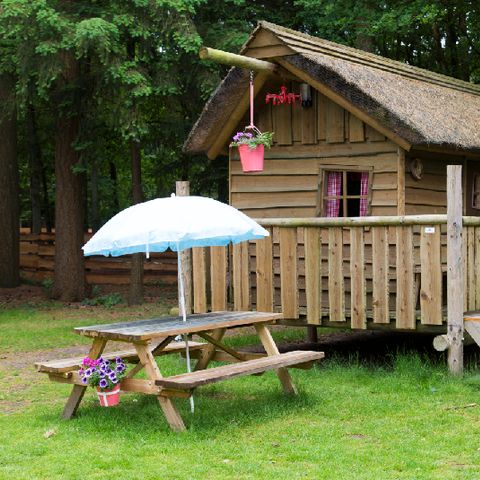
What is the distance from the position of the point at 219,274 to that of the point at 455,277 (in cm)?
333

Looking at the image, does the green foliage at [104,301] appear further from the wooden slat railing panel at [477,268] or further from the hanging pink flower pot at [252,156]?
the wooden slat railing panel at [477,268]

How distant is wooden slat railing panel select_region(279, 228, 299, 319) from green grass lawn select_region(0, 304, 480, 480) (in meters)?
0.88

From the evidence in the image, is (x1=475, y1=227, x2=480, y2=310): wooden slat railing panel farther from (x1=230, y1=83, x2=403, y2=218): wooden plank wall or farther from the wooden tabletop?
the wooden tabletop

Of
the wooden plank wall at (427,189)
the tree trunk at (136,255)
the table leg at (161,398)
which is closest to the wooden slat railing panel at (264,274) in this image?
the wooden plank wall at (427,189)

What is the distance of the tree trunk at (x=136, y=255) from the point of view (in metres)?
18.8

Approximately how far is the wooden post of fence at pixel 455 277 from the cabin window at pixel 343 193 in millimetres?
2046

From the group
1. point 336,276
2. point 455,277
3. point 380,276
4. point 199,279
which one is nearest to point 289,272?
point 336,276

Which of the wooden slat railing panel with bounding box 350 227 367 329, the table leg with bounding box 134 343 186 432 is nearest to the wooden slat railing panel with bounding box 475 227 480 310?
the wooden slat railing panel with bounding box 350 227 367 329

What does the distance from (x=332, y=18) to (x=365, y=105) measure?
31.7 feet

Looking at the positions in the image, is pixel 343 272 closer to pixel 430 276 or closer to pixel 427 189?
pixel 430 276

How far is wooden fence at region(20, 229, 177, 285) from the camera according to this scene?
2345 cm

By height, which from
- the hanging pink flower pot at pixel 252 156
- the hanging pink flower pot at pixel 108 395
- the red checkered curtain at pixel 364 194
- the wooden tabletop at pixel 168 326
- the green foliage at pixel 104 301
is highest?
the hanging pink flower pot at pixel 252 156

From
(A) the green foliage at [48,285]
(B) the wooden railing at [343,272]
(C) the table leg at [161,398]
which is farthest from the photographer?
(A) the green foliage at [48,285]

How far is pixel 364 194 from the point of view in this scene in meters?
11.6
